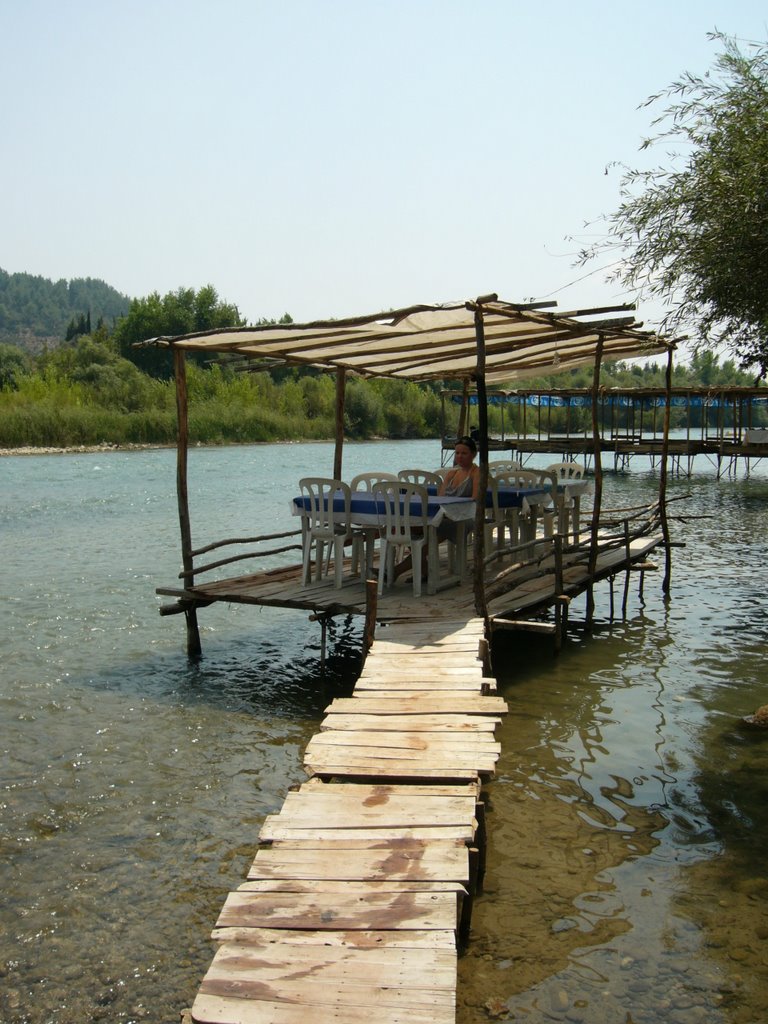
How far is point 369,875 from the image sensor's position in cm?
419

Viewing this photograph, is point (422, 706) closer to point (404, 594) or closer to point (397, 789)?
point (397, 789)

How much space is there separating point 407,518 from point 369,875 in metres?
5.25

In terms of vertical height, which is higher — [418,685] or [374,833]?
[418,685]

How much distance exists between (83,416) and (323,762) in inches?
2109

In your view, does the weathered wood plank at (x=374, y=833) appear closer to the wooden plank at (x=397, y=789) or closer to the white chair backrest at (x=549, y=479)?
the wooden plank at (x=397, y=789)

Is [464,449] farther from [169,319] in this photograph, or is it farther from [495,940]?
[169,319]

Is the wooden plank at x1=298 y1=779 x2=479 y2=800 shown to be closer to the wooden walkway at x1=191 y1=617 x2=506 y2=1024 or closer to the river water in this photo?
the wooden walkway at x1=191 y1=617 x2=506 y2=1024

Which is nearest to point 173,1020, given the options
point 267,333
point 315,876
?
point 315,876

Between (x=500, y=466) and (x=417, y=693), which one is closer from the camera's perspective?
(x=417, y=693)

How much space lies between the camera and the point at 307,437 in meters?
69.9

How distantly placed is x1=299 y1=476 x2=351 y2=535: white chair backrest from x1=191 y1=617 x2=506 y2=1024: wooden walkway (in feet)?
10.8

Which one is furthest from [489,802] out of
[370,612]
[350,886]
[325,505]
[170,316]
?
[170,316]

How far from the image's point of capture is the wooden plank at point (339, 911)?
3.79m

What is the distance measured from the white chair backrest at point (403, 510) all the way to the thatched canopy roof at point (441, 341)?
147cm
